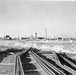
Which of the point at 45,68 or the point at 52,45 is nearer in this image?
the point at 45,68

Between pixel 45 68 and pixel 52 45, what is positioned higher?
pixel 45 68

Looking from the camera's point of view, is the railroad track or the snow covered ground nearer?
the railroad track

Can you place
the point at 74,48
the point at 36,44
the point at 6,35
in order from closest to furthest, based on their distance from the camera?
the point at 74,48
the point at 36,44
the point at 6,35

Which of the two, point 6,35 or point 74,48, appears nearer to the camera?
point 74,48

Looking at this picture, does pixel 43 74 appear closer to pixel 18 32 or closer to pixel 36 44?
pixel 36 44

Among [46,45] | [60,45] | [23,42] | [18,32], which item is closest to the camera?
[60,45]

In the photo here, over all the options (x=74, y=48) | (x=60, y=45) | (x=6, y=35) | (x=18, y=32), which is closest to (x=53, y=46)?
(x=60, y=45)

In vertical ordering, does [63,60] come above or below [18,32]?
below

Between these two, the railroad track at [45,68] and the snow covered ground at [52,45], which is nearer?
the railroad track at [45,68]

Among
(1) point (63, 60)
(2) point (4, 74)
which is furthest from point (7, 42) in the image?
(2) point (4, 74)
